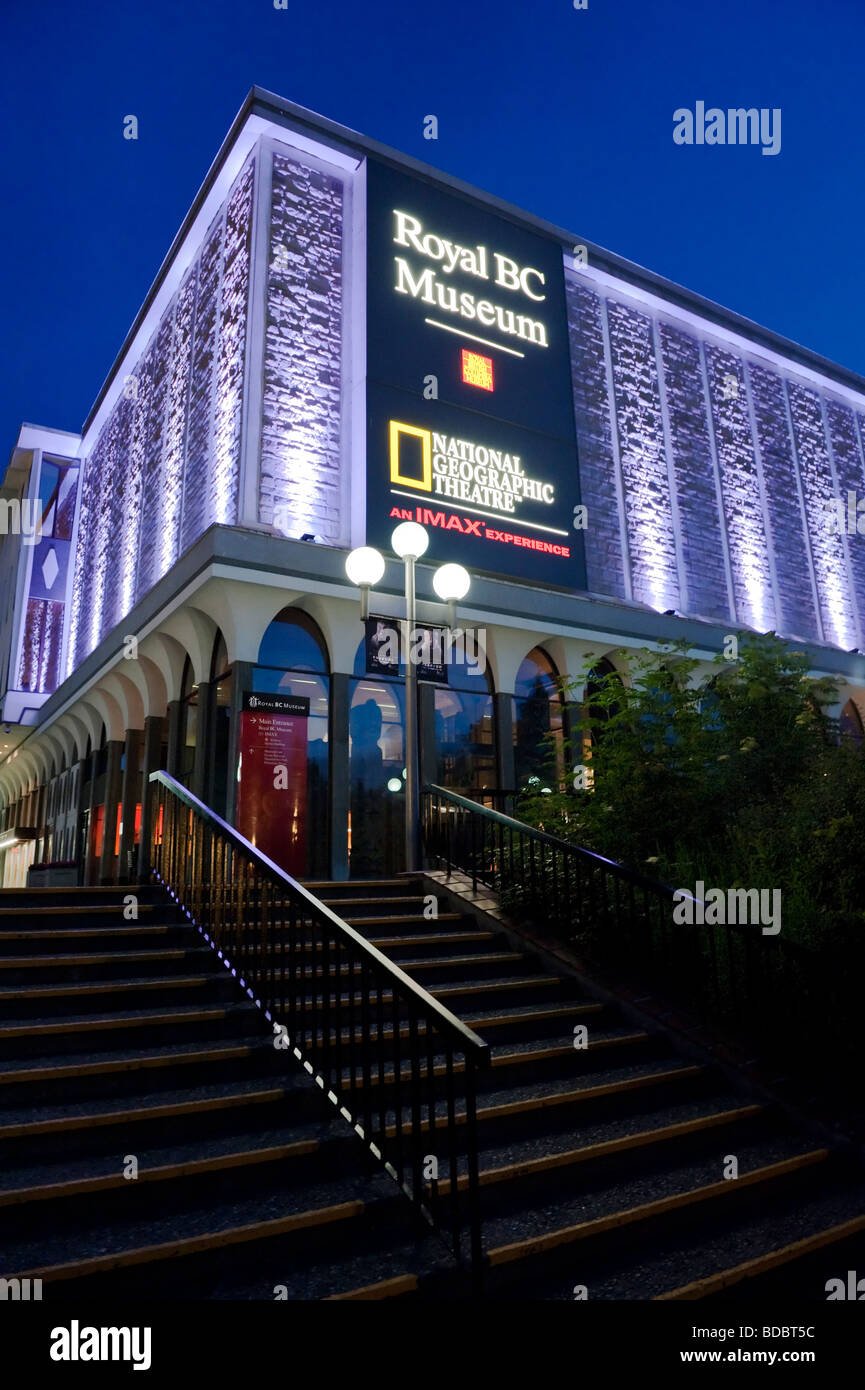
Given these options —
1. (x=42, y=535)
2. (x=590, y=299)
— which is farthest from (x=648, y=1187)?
(x=42, y=535)

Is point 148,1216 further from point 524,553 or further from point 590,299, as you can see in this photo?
Answer: point 590,299

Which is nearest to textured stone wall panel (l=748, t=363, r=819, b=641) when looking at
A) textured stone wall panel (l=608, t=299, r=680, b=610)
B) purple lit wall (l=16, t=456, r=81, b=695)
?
textured stone wall panel (l=608, t=299, r=680, b=610)

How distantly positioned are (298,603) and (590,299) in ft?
38.6

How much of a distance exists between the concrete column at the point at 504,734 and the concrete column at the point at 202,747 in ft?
17.4

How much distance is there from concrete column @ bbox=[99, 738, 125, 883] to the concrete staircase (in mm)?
13836

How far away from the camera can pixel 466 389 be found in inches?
667

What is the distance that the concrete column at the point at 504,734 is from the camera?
16.1m

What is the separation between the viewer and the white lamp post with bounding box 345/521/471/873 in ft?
30.5

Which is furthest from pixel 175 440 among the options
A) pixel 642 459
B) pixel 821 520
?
pixel 821 520

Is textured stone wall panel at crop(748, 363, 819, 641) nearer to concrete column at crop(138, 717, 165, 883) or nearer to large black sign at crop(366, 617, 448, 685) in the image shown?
large black sign at crop(366, 617, 448, 685)

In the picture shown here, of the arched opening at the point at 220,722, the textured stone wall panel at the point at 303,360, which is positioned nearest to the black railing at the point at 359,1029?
the arched opening at the point at 220,722

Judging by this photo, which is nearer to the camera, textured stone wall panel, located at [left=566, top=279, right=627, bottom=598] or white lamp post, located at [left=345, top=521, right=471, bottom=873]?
white lamp post, located at [left=345, top=521, right=471, bottom=873]

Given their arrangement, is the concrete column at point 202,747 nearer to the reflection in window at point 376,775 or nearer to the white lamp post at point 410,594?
the reflection in window at point 376,775

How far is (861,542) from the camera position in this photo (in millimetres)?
24906
